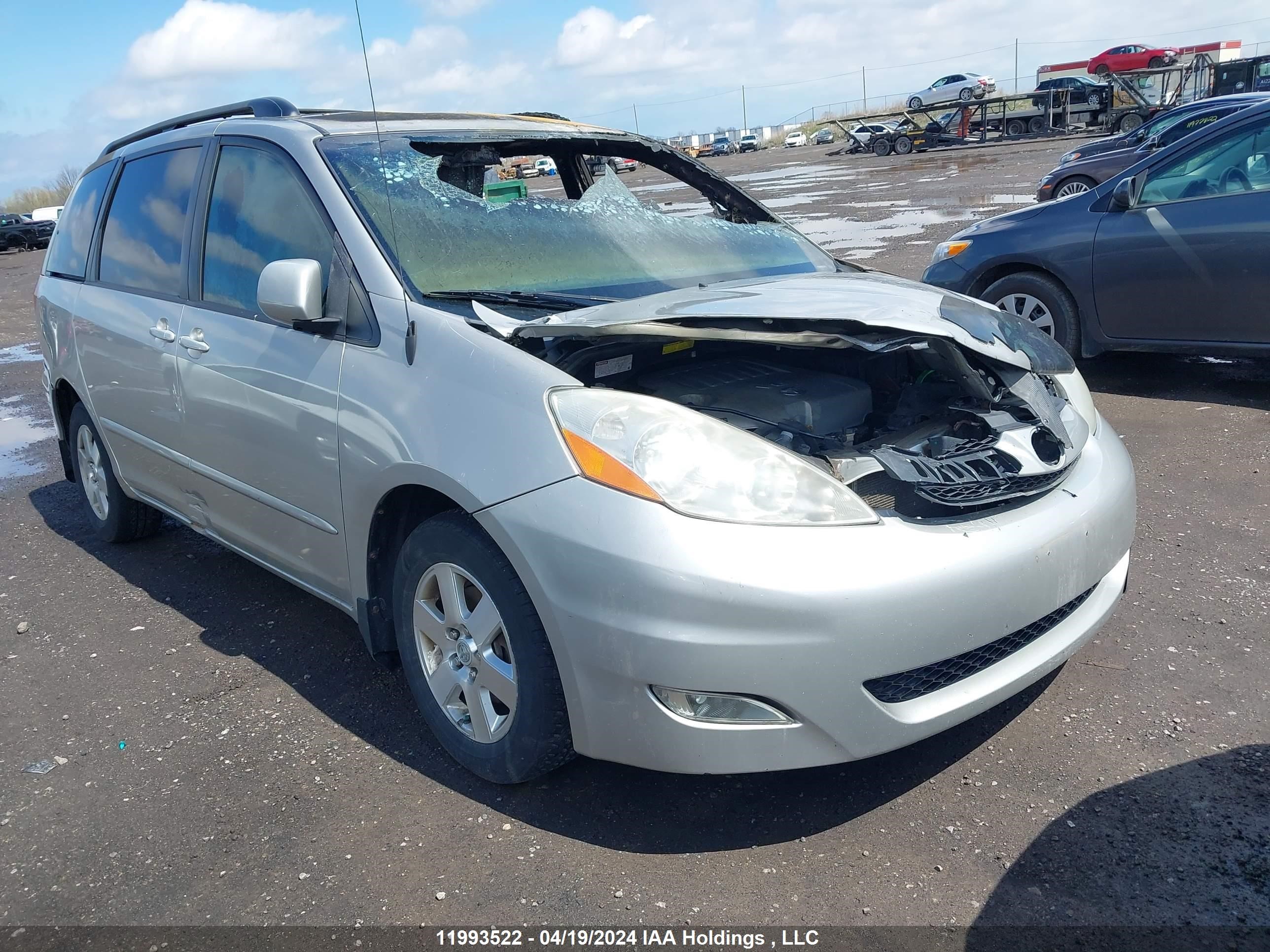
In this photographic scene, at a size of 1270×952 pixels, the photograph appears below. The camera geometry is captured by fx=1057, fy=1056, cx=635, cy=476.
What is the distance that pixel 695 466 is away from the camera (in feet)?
8.07

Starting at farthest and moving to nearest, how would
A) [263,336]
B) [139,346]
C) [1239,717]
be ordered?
[139,346] → [263,336] → [1239,717]

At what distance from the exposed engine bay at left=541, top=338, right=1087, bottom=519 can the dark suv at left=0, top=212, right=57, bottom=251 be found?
36345mm

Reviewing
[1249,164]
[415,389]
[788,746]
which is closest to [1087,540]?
[788,746]

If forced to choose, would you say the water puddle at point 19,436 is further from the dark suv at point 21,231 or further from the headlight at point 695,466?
the dark suv at point 21,231

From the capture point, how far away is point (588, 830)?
8.91 ft

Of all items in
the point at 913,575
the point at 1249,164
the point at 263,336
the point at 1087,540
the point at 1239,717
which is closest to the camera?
the point at 913,575

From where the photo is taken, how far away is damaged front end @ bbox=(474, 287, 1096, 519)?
266 cm

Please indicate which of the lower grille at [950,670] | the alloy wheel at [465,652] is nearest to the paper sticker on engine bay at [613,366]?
the alloy wheel at [465,652]

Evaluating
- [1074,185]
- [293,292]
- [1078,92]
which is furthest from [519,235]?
[1078,92]

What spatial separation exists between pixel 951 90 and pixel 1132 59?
24.9 ft

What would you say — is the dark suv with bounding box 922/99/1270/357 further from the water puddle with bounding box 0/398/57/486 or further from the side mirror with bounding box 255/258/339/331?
the water puddle with bounding box 0/398/57/486

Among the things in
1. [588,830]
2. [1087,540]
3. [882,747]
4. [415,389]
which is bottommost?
[588,830]

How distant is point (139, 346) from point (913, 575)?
10.4 feet

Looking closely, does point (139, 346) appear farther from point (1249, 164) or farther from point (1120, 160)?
point (1120, 160)
